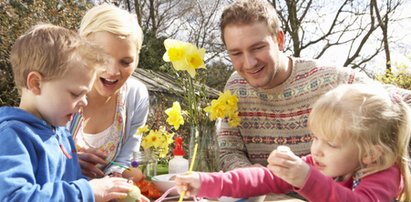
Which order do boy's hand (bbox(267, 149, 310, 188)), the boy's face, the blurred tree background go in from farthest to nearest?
the blurred tree background < the boy's face < boy's hand (bbox(267, 149, 310, 188))

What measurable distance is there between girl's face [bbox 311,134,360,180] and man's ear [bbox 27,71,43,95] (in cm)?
78

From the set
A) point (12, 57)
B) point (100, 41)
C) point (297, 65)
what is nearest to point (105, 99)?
point (100, 41)

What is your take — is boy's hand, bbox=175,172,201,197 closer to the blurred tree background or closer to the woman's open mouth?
the woman's open mouth

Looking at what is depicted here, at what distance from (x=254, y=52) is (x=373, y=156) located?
93cm

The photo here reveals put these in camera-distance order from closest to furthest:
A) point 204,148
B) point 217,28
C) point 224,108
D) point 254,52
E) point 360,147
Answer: point 360,147, point 204,148, point 224,108, point 254,52, point 217,28

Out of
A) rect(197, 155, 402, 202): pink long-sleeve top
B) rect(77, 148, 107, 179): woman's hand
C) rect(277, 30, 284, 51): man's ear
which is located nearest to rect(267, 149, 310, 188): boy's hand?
rect(197, 155, 402, 202): pink long-sleeve top

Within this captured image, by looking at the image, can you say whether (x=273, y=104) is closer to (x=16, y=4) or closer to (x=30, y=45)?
(x=30, y=45)

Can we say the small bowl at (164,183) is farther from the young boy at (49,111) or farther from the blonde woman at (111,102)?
the young boy at (49,111)

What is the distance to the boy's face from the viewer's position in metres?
1.35

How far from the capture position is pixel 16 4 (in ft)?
20.3

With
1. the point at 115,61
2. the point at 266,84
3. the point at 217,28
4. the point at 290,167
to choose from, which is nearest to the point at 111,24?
the point at 115,61

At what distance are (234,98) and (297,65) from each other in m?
0.54

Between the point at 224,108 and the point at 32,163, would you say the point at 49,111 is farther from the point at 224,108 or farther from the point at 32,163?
the point at 224,108

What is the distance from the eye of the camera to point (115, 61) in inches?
74.3
